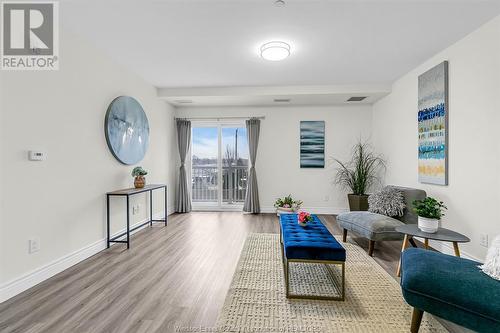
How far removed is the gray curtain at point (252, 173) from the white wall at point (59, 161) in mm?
2547

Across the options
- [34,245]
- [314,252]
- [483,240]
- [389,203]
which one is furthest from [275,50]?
[34,245]

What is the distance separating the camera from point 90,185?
9.70 feet

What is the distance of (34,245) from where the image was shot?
2.23 m

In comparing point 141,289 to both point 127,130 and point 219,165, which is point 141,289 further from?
point 219,165

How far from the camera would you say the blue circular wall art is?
3.28 m

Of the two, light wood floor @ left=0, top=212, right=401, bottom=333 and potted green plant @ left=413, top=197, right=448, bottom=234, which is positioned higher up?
potted green plant @ left=413, top=197, right=448, bottom=234

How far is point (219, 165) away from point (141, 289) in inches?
147

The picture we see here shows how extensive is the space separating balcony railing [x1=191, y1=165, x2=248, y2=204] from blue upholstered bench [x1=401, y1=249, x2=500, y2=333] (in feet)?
14.0

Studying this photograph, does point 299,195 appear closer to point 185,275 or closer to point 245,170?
point 245,170

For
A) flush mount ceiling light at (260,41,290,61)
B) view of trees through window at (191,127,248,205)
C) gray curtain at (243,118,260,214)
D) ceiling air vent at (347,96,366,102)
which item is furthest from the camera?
view of trees through window at (191,127,248,205)

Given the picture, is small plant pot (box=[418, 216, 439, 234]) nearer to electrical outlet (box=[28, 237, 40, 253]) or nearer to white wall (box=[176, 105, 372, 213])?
white wall (box=[176, 105, 372, 213])

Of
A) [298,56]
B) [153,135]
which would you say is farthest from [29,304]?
[298,56]

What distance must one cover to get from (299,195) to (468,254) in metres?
3.12

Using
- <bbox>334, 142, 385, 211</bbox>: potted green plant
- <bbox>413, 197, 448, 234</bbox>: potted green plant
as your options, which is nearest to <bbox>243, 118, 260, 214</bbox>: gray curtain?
<bbox>334, 142, 385, 211</bbox>: potted green plant
